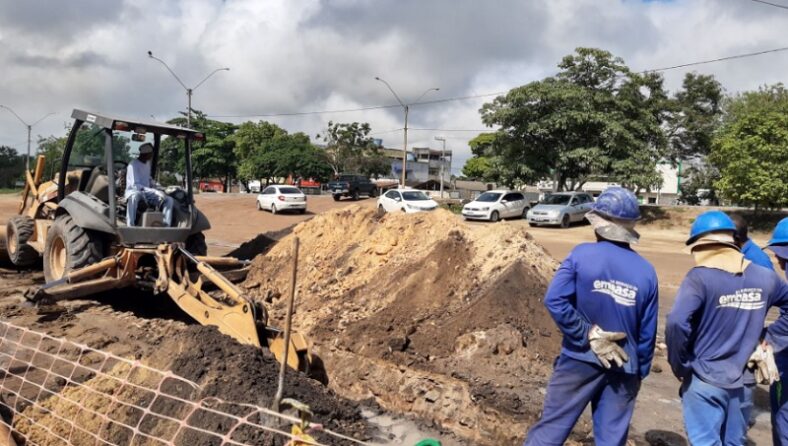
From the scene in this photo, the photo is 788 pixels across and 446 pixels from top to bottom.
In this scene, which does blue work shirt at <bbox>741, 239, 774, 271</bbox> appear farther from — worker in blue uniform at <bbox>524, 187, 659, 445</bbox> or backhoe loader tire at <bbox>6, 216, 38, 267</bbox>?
backhoe loader tire at <bbox>6, 216, 38, 267</bbox>

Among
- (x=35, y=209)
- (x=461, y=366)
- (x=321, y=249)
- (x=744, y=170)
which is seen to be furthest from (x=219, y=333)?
(x=744, y=170)

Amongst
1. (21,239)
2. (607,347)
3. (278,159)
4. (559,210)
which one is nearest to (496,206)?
(559,210)

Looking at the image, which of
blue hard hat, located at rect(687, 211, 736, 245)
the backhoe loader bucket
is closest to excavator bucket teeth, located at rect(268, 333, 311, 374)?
the backhoe loader bucket

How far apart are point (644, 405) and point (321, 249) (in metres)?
5.96

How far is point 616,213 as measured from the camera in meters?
3.30

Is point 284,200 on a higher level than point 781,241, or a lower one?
lower

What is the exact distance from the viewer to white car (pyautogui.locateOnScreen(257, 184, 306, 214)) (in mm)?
28969

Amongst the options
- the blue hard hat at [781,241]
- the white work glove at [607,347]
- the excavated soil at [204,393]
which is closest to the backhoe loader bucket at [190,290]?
the excavated soil at [204,393]

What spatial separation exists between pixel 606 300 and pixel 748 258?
1564mm

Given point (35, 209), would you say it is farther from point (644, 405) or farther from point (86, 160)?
point (644, 405)

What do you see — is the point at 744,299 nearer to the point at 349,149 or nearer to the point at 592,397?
the point at 592,397

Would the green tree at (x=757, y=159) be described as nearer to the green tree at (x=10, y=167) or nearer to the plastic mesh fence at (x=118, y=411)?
the plastic mesh fence at (x=118, y=411)

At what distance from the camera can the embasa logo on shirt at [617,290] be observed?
3.16 meters

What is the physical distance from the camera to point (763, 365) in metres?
3.32
